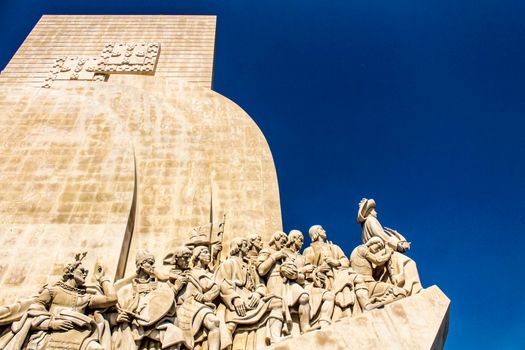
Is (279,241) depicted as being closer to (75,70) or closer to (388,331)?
(388,331)

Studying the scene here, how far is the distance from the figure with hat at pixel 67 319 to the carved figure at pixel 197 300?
30.4 inches

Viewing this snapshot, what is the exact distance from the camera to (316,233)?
Result: 6398 millimetres

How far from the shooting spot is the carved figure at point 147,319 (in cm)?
448

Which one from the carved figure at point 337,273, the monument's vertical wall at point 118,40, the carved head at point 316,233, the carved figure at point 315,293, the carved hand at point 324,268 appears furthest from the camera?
the monument's vertical wall at point 118,40

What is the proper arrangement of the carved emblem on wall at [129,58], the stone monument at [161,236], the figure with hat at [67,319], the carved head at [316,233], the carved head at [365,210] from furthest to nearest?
1. the carved emblem on wall at [129,58]
2. the carved head at [365,210]
3. the carved head at [316,233]
4. the stone monument at [161,236]
5. the figure with hat at [67,319]

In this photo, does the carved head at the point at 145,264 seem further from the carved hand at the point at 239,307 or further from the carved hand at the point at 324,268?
the carved hand at the point at 324,268

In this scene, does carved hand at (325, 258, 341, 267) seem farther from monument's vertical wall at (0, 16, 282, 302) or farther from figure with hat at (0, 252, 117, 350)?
figure with hat at (0, 252, 117, 350)

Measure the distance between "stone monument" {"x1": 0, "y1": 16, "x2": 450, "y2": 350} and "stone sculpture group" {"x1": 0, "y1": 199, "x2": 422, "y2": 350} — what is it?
17 mm

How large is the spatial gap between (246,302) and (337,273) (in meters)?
1.35

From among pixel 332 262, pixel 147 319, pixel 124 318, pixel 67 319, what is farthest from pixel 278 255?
pixel 67 319

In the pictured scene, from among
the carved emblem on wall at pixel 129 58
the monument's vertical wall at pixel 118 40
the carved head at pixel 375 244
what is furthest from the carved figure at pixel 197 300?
the carved emblem on wall at pixel 129 58

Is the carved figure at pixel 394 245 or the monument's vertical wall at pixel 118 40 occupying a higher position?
the monument's vertical wall at pixel 118 40

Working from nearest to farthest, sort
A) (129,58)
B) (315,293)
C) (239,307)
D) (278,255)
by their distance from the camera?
(239,307) < (315,293) < (278,255) < (129,58)

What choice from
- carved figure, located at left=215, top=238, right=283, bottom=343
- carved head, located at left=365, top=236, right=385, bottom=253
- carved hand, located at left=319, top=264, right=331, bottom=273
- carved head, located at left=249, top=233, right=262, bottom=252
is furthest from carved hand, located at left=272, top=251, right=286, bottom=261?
carved head, located at left=365, top=236, right=385, bottom=253
